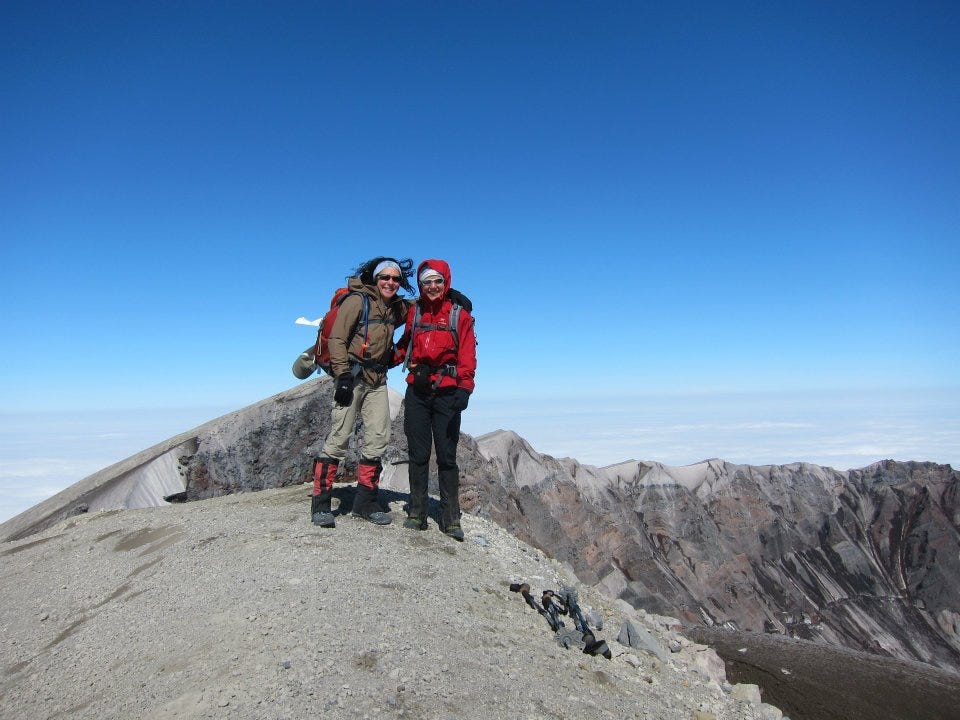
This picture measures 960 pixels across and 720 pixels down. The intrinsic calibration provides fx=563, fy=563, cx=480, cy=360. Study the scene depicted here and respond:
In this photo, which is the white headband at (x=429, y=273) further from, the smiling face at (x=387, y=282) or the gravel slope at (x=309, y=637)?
the gravel slope at (x=309, y=637)

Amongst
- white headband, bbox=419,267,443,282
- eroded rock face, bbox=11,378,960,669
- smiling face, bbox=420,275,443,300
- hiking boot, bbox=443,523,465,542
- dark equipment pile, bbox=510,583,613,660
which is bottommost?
eroded rock face, bbox=11,378,960,669

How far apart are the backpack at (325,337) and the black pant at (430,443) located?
1179mm

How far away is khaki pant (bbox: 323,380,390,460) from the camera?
8109 mm

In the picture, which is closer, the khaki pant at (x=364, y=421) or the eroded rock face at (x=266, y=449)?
the khaki pant at (x=364, y=421)

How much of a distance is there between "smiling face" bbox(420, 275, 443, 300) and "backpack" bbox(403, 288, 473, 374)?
0.74 ft

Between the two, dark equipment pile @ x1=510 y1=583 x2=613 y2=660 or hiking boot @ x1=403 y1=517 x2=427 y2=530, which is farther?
hiking boot @ x1=403 y1=517 x2=427 y2=530

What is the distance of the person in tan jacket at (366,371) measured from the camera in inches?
309

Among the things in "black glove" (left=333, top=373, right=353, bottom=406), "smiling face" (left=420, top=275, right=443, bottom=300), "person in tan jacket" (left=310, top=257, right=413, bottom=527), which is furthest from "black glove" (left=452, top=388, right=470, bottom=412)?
"black glove" (left=333, top=373, right=353, bottom=406)

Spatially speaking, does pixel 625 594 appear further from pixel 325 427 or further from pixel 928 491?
pixel 928 491

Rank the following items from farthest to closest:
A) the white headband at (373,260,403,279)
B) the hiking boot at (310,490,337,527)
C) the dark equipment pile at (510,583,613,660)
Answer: the white headband at (373,260,403,279) → the hiking boot at (310,490,337,527) → the dark equipment pile at (510,583,613,660)

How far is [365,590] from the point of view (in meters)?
6.01

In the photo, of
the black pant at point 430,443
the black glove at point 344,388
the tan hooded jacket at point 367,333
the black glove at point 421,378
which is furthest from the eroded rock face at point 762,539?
the black glove at point 344,388

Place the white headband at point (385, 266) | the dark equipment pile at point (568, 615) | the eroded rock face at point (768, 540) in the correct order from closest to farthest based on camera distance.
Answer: the dark equipment pile at point (568, 615), the white headband at point (385, 266), the eroded rock face at point (768, 540)

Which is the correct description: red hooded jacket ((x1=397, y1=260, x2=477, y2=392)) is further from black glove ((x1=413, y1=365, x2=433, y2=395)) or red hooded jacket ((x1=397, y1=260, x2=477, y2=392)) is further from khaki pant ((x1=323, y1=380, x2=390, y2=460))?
khaki pant ((x1=323, y1=380, x2=390, y2=460))
